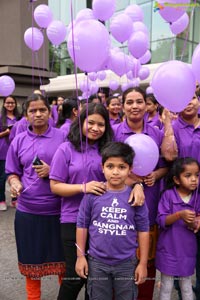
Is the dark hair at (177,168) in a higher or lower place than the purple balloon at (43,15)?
lower

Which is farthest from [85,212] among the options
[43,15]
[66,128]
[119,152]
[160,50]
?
[160,50]

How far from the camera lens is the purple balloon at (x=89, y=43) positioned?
6.64 ft

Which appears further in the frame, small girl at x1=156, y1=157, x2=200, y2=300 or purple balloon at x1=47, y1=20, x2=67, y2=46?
purple balloon at x1=47, y1=20, x2=67, y2=46

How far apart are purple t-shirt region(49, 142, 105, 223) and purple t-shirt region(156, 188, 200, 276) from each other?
495 millimetres

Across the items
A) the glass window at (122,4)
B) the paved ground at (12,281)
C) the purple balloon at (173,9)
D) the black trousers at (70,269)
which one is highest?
the glass window at (122,4)

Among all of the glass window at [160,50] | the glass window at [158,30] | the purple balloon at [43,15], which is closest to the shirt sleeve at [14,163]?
the purple balloon at [43,15]

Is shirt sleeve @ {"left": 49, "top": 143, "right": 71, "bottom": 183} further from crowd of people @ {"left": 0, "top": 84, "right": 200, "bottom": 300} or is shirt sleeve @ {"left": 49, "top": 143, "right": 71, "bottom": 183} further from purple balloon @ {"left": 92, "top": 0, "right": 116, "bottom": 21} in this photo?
purple balloon @ {"left": 92, "top": 0, "right": 116, "bottom": 21}

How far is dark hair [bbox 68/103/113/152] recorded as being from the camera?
2176mm

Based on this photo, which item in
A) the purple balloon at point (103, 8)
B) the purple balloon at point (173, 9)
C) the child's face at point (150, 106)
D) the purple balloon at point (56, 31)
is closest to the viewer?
the purple balloon at point (173, 9)

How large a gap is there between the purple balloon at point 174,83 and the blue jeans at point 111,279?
964 mm

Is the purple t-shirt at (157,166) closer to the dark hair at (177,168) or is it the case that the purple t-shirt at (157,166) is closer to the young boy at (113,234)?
the dark hair at (177,168)

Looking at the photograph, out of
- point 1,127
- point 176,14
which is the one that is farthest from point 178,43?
point 176,14

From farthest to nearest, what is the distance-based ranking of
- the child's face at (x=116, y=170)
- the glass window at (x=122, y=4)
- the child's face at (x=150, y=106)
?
the glass window at (x=122, y=4) → the child's face at (x=150, y=106) → the child's face at (x=116, y=170)

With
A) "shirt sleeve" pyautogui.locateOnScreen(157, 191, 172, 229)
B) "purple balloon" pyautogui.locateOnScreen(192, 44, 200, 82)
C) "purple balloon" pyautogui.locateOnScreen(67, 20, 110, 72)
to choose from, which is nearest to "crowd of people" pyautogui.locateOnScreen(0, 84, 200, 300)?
"shirt sleeve" pyautogui.locateOnScreen(157, 191, 172, 229)
